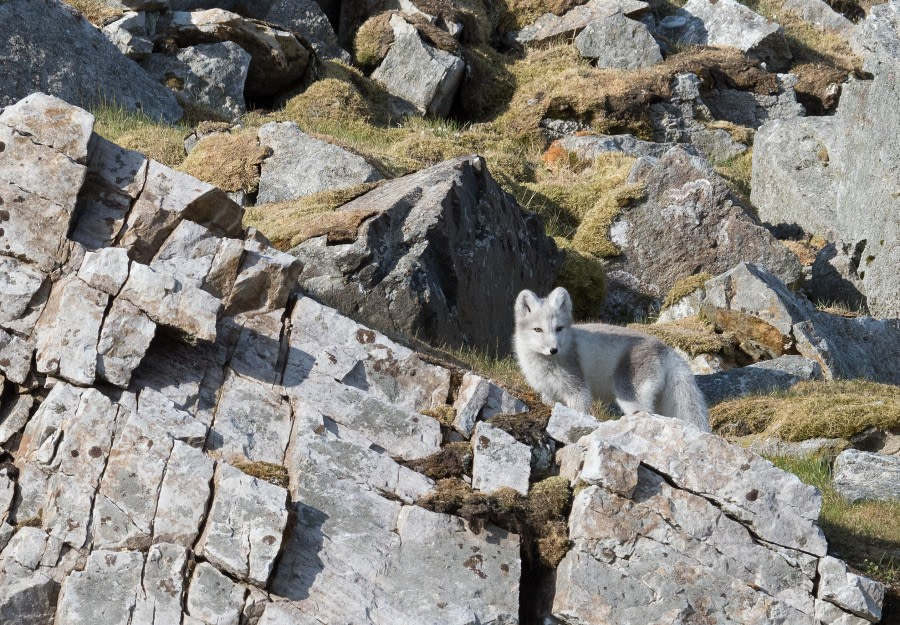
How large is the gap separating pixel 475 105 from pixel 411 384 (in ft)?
65.4

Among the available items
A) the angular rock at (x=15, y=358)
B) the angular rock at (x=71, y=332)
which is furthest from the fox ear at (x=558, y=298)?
the angular rock at (x=15, y=358)

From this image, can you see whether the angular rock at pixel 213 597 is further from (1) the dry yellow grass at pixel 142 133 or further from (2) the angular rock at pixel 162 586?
(1) the dry yellow grass at pixel 142 133

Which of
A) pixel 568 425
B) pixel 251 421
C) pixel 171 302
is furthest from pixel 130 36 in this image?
pixel 568 425

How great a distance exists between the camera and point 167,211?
37.8 feet

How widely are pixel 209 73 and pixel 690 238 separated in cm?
1232

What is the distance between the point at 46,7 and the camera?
71.5 feet

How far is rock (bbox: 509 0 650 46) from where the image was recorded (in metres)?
32.7

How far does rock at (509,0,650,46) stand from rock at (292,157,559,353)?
17.0 metres

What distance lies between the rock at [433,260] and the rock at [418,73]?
36.6 feet

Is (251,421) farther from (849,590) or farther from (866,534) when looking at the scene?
(866,534)

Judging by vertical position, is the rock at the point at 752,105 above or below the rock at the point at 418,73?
below

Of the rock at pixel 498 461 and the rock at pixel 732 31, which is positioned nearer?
the rock at pixel 498 461

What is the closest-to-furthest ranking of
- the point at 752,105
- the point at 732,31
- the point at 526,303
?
the point at 526,303 < the point at 752,105 < the point at 732,31

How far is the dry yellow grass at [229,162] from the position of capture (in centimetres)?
1900
